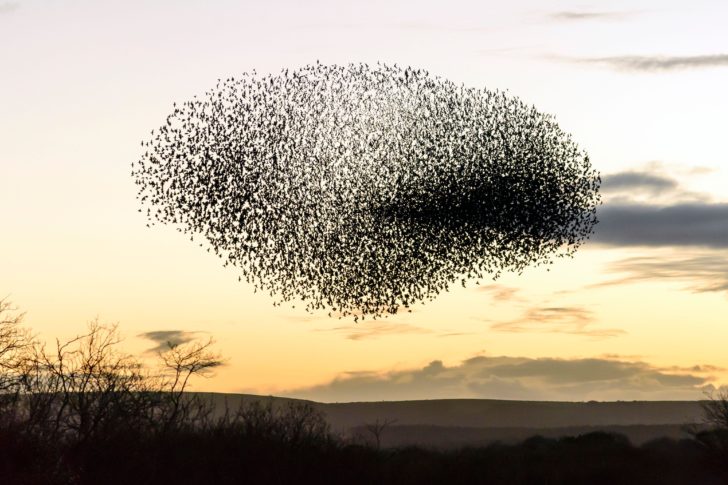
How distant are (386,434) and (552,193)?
295 ft

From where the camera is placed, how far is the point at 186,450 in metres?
45.3

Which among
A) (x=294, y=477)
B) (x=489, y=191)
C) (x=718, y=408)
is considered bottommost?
(x=294, y=477)

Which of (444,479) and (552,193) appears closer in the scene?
(552,193)

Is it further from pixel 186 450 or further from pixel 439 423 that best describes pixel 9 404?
pixel 439 423

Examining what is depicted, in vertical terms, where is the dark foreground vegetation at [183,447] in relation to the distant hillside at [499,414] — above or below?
below

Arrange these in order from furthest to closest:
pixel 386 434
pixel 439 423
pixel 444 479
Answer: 1. pixel 439 423
2. pixel 386 434
3. pixel 444 479

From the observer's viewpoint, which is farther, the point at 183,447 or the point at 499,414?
the point at 499,414

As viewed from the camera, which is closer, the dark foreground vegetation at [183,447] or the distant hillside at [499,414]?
the dark foreground vegetation at [183,447]

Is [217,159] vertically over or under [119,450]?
A: over

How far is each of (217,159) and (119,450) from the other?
1177 cm

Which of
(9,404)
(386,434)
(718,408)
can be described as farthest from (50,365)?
(386,434)

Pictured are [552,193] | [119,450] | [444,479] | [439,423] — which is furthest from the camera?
[439,423]

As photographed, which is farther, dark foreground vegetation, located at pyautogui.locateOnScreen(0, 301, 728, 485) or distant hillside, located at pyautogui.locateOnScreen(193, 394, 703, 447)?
distant hillside, located at pyautogui.locateOnScreen(193, 394, 703, 447)

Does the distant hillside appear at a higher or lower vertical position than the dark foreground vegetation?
higher
